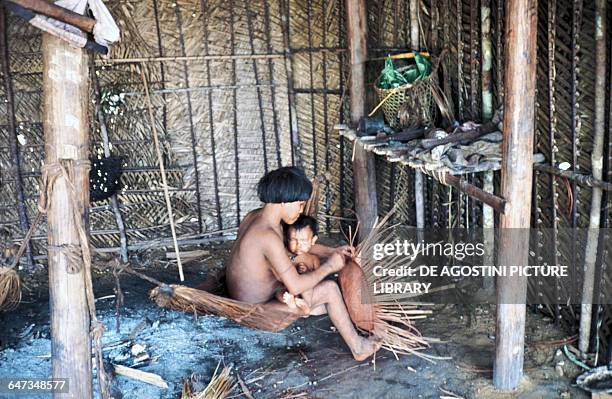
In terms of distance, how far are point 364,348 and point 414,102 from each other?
66.1 inches

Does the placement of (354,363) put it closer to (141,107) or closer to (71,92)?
(71,92)

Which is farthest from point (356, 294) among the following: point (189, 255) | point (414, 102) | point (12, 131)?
point (12, 131)

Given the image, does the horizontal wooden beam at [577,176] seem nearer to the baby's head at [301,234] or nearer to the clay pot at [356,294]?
the clay pot at [356,294]

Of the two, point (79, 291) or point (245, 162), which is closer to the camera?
point (79, 291)

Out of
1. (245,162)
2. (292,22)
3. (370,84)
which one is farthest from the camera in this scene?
(245,162)

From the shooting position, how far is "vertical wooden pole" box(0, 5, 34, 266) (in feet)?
17.5

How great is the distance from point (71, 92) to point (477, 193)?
2.03 metres

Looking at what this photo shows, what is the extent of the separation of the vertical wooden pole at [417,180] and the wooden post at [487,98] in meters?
0.62

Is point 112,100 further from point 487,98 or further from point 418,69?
point 487,98

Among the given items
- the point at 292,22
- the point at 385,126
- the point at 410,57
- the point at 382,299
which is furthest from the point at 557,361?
the point at 292,22

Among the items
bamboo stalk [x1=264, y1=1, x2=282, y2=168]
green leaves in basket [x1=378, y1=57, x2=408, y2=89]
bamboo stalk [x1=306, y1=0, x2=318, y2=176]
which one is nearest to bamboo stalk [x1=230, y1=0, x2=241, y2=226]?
bamboo stalk [x1=264, y1=1, x2=282, y2=168]

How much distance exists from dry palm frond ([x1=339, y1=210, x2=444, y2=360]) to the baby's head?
0.27 metres

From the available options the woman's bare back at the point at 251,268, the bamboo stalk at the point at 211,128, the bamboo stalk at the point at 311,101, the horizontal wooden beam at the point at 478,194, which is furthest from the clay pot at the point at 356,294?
the bamboo stalk at the point at 211,128

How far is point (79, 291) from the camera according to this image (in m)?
2.78
